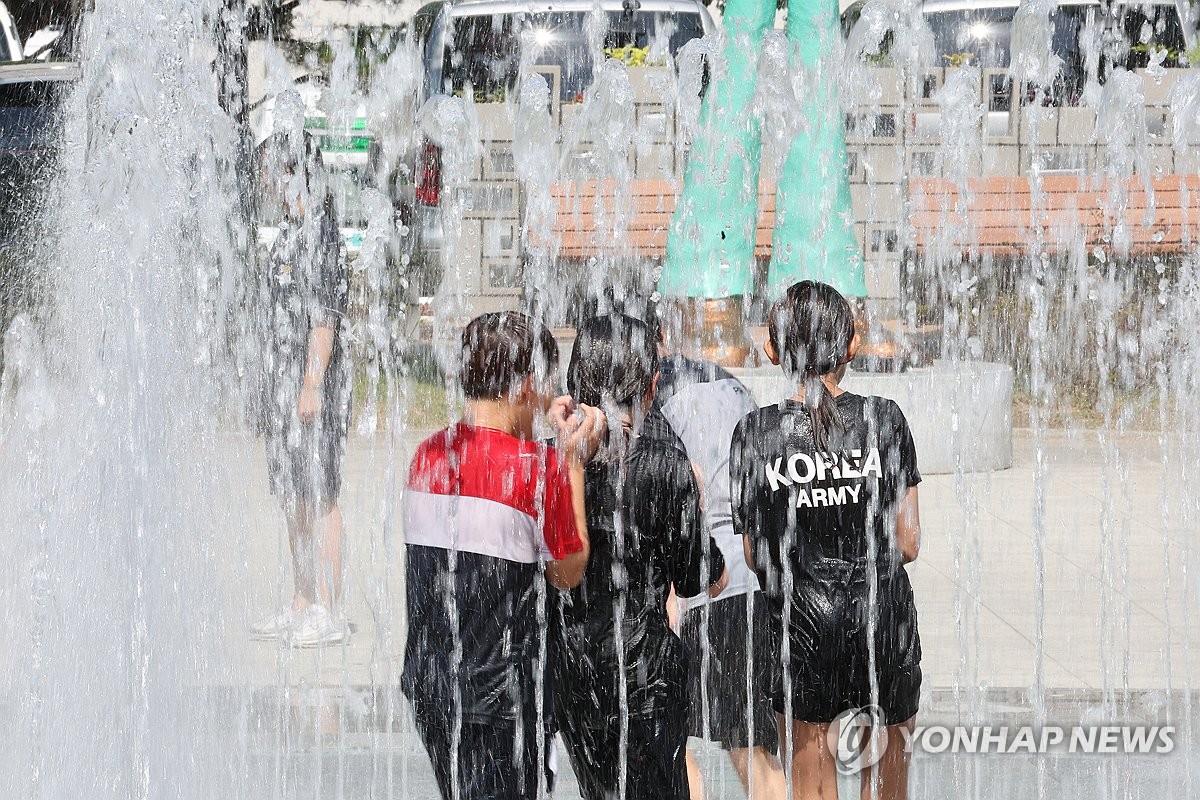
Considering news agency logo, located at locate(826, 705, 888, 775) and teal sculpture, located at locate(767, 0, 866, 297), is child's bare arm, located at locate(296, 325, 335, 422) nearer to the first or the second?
news agency logo, located at locate(826, 705, 888, 775)

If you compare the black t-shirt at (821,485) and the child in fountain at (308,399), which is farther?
the child in fountain at (308,399)

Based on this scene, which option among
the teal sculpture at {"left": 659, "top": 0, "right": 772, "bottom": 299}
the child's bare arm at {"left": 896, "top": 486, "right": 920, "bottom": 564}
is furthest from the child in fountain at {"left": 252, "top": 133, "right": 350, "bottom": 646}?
the teal sculpture at {"left": 659, "top": 0, "right": 772, "bottom": 299}

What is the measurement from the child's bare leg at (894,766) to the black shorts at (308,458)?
243 centimetres

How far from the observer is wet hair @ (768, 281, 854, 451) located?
352 cm

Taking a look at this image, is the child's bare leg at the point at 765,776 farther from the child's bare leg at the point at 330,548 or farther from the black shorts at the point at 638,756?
the child's bare leg at the point at 330,548

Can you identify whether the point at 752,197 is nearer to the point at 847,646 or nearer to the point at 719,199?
the point at 719,199

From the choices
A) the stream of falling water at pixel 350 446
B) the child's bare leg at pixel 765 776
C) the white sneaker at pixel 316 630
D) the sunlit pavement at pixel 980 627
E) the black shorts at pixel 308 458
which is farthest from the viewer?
the white sneaker at pixel 316 630

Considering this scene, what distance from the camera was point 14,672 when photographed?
4.57m

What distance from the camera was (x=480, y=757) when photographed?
10.3 feet

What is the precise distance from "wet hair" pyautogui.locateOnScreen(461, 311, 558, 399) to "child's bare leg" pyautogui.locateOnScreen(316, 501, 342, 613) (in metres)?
2.39

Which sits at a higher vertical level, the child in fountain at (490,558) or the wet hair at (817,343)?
the wet hair at (817,343)

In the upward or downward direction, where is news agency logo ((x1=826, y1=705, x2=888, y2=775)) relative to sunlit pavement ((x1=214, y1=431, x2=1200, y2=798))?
upward

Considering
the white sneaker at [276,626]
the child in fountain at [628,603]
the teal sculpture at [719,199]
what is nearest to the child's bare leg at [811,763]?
the child in fountain at [628,603]

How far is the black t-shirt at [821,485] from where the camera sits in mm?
3512
